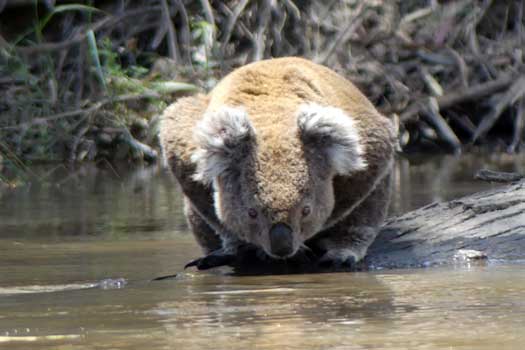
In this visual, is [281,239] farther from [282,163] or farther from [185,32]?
[185,32]

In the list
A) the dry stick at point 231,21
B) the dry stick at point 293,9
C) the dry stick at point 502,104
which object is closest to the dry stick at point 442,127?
the dry stick at point 502,104

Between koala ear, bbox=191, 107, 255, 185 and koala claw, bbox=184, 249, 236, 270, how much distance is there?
335 mm

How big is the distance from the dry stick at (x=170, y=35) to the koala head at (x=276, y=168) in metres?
8.11

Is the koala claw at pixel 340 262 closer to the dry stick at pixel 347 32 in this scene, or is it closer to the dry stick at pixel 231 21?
the dry stick at pixel 347 32

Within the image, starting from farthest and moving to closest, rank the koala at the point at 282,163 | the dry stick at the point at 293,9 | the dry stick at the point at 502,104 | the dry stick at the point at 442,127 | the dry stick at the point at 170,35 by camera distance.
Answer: the dry stick at the point at 293,9 < the dry stick at the point at 170,35 < the dry stick at the point at 442,127 < the dry stick at the point at 502,104 < the koala at the point at 282,163

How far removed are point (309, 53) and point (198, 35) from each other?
130cm

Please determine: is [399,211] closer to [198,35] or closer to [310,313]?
[310,313]

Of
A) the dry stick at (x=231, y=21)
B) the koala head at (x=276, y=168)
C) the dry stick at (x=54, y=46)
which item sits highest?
the dry stick at (x=231, y=21)

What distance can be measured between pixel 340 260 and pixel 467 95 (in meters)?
7.91

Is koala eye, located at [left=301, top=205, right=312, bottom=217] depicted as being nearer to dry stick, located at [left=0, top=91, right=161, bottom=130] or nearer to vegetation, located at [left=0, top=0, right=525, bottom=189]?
dry stick, located at [left=0, top=91, right=161, bottom=130]

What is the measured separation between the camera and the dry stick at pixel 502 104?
13125mm

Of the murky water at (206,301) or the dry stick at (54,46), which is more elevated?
the dry stick at (54,46)

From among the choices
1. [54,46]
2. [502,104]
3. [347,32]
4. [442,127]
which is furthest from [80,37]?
[502,104]

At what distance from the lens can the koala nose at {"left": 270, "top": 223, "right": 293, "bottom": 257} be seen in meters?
5.39
